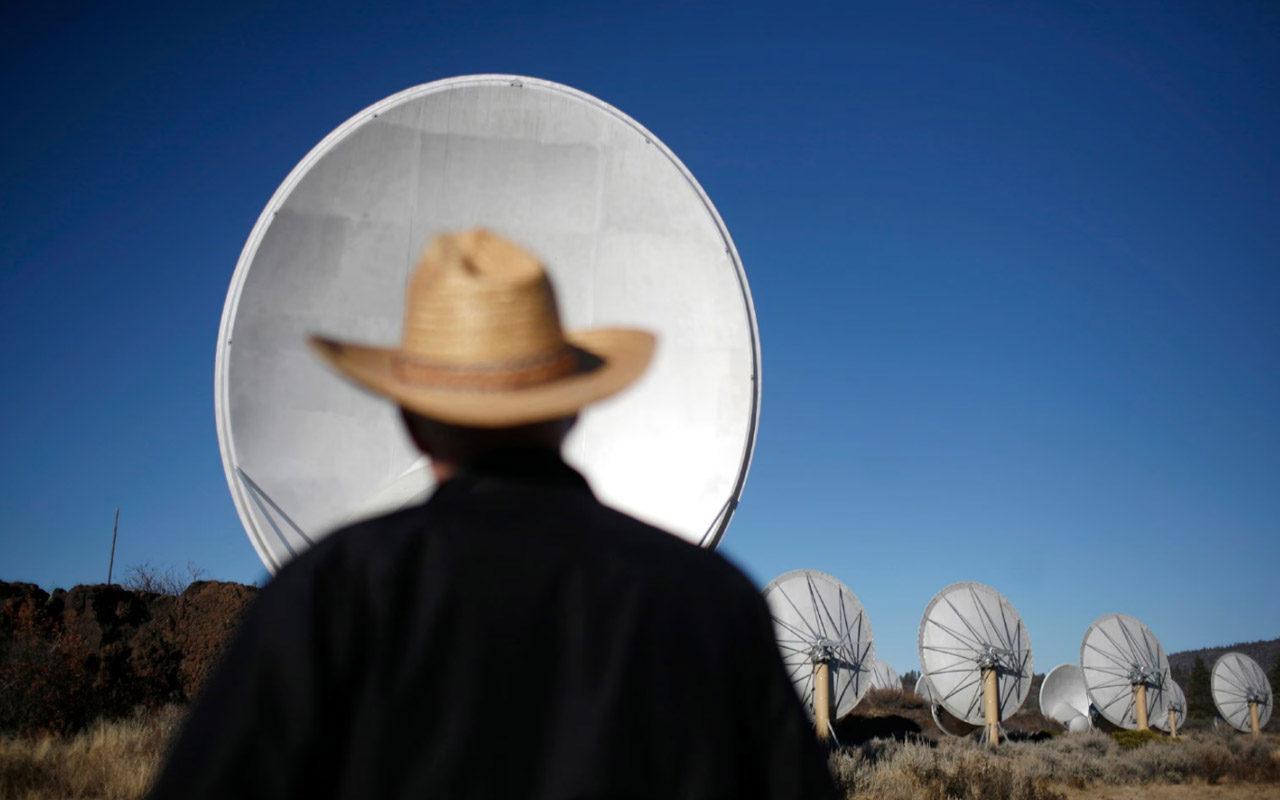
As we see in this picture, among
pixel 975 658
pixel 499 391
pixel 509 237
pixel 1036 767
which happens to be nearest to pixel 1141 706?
pixel 975 658

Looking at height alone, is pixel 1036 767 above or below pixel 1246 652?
above

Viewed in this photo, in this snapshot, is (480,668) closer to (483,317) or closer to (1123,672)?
(483,317)

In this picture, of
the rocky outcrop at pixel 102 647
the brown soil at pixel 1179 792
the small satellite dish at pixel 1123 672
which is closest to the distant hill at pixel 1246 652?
the small satellite dish at pixel 1123 672

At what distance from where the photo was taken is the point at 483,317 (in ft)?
4.93

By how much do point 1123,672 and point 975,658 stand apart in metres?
8.88

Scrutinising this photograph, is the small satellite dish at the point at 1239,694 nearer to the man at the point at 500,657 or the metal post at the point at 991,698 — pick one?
the metal post at the point at 991,698

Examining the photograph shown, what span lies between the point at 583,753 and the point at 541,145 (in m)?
5.22

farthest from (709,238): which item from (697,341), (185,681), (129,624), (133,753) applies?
(129,624)

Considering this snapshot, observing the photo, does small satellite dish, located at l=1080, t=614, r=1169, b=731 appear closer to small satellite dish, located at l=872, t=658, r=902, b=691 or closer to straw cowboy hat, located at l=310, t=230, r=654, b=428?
small satellite dish, located at l=872, t=658, r=902, b=691

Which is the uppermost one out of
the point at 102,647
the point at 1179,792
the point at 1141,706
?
the point at 102,647

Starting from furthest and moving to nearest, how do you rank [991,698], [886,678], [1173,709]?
[886,678] → [1173,709] → [991,698]

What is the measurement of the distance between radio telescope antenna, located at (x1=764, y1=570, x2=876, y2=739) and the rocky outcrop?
11572 mm

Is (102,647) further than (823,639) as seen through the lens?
No

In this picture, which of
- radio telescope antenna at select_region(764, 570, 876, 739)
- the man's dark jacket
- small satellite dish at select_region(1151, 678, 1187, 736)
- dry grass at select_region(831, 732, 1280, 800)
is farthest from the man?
small satellite dish at select_region(1151, 678, 1187, 736)
